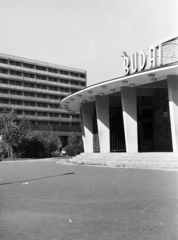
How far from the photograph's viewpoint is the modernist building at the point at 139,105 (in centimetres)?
2362

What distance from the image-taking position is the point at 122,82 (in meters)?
25.3

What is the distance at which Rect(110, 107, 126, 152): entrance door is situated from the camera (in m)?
34.2

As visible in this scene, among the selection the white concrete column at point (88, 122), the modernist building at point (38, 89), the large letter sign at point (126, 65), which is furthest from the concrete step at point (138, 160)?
the modernist building at point (38, 89)

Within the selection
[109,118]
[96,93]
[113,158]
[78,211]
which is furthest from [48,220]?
[109,118]

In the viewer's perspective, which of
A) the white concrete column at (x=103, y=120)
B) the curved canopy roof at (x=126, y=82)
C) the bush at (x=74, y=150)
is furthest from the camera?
the bush at (x=74, y=150)

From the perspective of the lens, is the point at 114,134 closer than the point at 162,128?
No

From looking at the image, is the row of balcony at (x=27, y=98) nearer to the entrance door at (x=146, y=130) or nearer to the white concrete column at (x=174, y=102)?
the entrance door at (x=146, y=130)

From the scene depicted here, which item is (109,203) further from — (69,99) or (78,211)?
(69,99)

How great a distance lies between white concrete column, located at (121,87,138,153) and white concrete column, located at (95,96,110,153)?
4370 mm

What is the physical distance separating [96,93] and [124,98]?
12.0 feet

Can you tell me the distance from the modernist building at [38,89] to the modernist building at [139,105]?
170 ft

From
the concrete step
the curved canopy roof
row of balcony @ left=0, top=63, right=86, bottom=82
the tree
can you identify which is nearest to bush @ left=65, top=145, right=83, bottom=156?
the tree

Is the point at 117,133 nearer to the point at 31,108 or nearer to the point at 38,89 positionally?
the point at 31,108

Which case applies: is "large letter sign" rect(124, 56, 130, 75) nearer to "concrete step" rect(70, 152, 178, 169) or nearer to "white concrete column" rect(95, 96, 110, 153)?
"concrete step" rect(70, 152, 178, 169)
